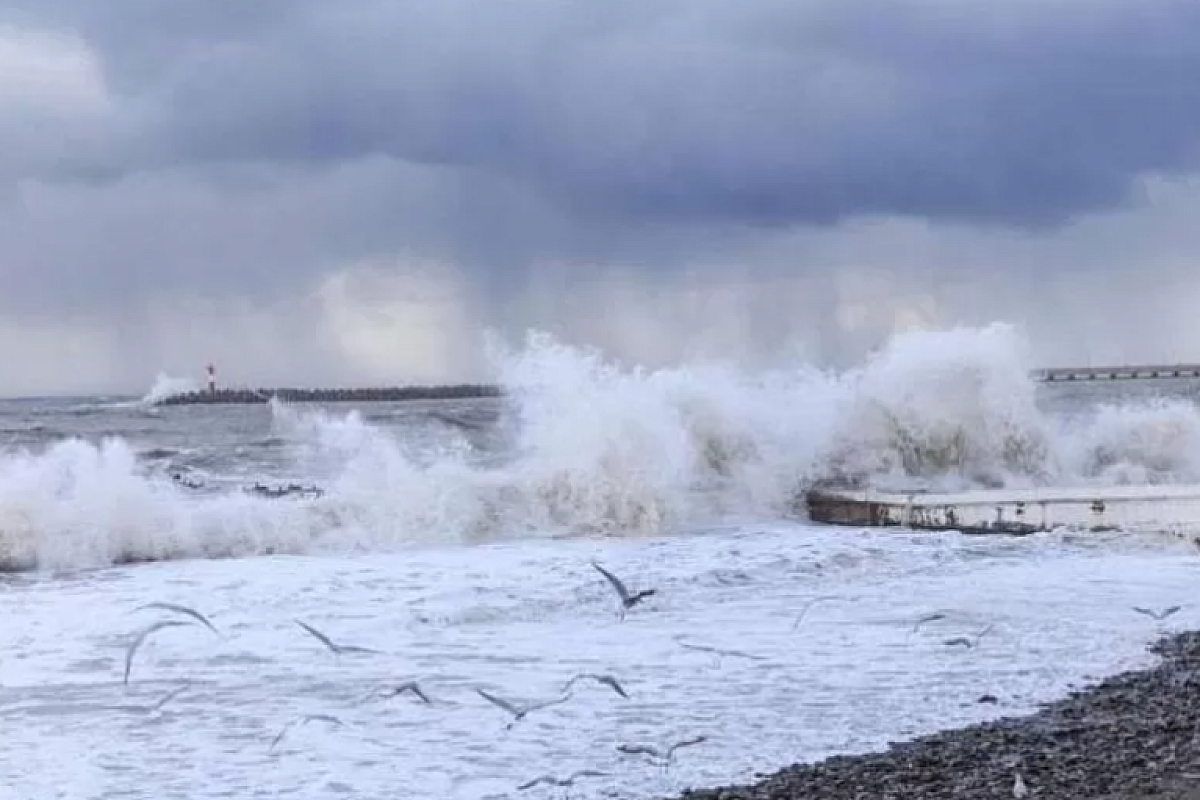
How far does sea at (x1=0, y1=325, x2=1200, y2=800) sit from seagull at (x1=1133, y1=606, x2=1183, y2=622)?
56 mm

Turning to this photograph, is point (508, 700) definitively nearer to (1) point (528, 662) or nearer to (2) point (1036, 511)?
(1) point (528, 662)

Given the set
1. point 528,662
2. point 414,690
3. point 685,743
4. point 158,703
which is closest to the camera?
point 685,743

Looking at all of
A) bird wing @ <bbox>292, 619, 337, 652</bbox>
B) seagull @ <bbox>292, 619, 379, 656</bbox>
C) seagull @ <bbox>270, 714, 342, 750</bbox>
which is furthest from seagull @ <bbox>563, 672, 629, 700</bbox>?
bird wing @ <bbox>292, 619, 337, 652</bbox>

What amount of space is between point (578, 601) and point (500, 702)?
4.35 meters

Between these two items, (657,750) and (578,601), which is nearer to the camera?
(657,750)

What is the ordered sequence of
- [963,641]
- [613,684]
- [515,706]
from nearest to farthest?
[515,706]
[613,684]
[963,641]

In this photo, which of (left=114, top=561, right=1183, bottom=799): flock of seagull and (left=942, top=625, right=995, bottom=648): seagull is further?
(left=942, top=625, right=995, bottom=648): seagull

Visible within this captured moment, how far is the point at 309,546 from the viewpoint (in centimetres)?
1962

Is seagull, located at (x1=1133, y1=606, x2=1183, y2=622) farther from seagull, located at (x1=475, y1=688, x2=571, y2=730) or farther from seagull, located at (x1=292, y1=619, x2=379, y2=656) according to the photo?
seagull, located at (x1=292, y1=619, x2=379, y2=656)

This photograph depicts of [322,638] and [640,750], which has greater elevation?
[322,638]

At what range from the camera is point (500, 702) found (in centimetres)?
940

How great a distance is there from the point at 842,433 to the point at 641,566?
12.8 metres

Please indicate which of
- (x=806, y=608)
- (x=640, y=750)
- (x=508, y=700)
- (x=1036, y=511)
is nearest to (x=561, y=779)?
(x=640, y=750)

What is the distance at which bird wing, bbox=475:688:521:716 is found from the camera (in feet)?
30.1
